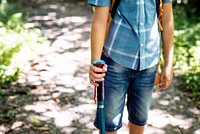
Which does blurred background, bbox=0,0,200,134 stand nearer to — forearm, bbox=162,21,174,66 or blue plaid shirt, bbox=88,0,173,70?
forearm, bbox=162,21,174,66

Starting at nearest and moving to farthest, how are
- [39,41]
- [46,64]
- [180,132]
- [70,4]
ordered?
1. [180,132]
2. [46,64]
3. [39,41]
4. [70,4]

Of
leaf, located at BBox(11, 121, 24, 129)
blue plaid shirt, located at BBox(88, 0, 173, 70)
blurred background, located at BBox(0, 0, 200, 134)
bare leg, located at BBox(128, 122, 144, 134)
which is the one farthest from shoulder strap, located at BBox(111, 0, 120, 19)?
leaf, located at BBox(11, 121, 24, 129)

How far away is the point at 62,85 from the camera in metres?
4.68

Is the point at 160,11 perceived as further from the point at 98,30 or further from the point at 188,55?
the point at 188,55

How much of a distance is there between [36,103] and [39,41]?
217cm

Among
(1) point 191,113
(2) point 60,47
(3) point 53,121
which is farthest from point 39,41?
(1) point 191,113

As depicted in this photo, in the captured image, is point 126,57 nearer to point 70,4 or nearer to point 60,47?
point 60,47

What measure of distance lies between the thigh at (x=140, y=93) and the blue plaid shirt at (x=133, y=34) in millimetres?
97

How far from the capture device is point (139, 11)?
2229 millimetres

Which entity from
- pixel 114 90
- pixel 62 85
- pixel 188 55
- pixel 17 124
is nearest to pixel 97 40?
pixel 114 90

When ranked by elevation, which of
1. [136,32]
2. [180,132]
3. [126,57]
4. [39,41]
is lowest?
[180,132]

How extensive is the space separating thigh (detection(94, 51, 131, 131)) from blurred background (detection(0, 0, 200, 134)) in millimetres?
1247

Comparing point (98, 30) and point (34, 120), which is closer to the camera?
point (98, 30)

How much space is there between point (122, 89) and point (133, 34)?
0.38m
